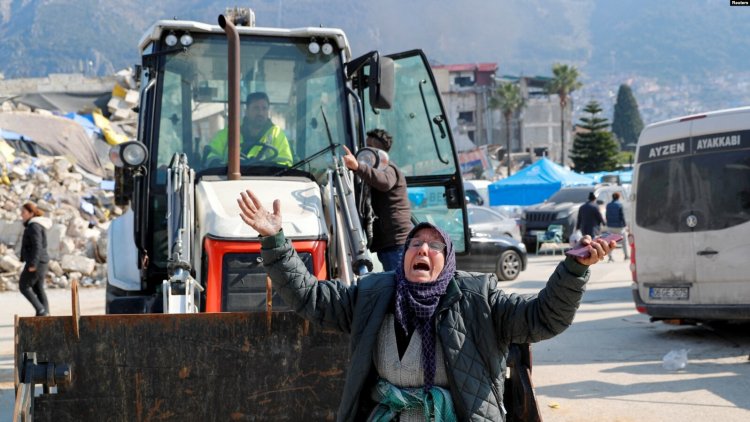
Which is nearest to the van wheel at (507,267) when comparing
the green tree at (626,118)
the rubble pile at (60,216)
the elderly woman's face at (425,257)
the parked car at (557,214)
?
the rubble pile at (60,216)

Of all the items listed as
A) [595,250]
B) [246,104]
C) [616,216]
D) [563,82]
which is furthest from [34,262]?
[563,82]

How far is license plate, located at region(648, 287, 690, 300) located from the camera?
38.3 feet

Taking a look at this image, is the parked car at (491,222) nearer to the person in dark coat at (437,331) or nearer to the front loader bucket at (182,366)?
the front loader bucket at (182,366)

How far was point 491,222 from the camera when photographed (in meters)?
27.1

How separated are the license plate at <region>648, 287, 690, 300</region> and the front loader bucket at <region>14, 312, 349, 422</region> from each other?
270 inches

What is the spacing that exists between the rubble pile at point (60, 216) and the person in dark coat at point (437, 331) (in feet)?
52.1

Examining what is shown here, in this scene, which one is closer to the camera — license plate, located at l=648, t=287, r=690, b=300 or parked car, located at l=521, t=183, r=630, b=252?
license plate, located at l=648, t=287, r=690, b=300

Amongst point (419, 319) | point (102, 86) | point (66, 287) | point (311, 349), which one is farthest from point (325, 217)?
point (102, 86)

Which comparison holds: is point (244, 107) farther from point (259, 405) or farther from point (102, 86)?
point (102, 86)

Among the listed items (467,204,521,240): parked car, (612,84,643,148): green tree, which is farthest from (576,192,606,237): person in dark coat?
(612,84,643,148): green tree

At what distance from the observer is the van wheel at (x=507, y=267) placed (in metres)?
21.4

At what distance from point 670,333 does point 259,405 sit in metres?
8.20

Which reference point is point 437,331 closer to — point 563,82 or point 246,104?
point 246,104

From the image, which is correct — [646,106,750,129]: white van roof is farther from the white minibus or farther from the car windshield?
the car windshield
